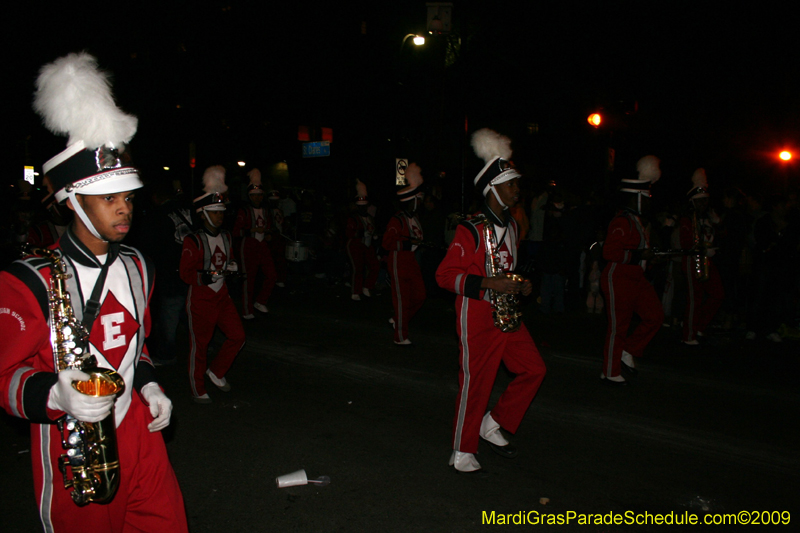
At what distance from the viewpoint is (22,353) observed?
1958 mm

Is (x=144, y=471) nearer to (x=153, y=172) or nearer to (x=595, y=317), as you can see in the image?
(x=153, y=172)

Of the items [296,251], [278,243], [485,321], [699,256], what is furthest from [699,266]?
[278,243]

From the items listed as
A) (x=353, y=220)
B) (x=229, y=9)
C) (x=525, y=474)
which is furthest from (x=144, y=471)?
(x=229, y=9)

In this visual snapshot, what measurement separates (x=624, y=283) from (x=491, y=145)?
2.54m

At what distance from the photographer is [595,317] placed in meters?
10.3

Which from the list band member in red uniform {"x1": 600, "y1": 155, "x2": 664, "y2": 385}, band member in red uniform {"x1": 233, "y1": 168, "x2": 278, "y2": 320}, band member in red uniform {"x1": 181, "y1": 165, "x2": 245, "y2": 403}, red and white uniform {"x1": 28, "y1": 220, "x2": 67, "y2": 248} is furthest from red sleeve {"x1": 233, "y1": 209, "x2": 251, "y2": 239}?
band member in red uniform {"x1": 600, "y1": 155, "x2": 664, "y2": 385}

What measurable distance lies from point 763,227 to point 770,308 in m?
1.29

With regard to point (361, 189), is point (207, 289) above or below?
below

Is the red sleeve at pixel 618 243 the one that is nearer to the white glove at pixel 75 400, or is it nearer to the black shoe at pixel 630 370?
the black shoe at pixel 630 370

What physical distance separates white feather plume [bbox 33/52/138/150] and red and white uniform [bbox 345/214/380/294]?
32.4 feet

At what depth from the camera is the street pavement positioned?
3738 millimetres

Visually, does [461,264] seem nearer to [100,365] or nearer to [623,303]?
[100,365]

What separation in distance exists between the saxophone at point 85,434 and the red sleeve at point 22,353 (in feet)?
0.18

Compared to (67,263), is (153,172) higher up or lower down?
higher up
